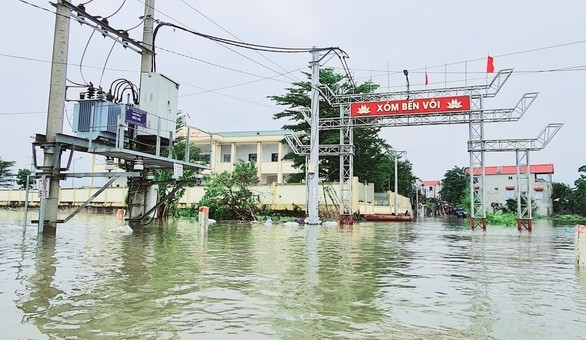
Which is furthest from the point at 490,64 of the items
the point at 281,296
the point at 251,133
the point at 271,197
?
the point at 251,133

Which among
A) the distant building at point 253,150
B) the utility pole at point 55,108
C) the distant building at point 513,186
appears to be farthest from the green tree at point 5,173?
the distant building at point 513,186

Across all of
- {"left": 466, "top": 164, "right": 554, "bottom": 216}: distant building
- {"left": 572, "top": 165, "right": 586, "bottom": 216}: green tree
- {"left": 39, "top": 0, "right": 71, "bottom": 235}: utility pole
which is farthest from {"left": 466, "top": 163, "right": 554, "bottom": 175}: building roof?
{"left": 39, "top": 0, "right": 71, "bottom": 235}: utility pole

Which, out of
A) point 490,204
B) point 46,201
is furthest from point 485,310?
point 490,204

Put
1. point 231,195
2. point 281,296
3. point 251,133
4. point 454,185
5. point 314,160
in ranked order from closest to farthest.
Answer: point 281,296, point 314,160, point 231,195, point 251,133, point 454,185

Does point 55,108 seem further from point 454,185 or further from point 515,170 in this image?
point 454,185

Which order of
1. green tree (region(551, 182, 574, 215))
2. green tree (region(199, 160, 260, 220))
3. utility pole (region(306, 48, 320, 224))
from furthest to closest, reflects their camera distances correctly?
green tree (region(551, 182, 574, 215))
green tree (region(199, 160, 260, 220))
utility pole (region(306, 48, 320, 224))

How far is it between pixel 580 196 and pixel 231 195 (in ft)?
156

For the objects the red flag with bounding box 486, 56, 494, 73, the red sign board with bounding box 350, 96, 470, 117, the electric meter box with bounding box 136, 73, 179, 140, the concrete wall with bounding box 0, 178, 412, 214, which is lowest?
the concrete wall with bounding box 0, 178, 412, 214

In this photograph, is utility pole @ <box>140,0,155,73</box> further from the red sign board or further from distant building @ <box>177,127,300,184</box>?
distant building @ <box>177,127,300,184</box>

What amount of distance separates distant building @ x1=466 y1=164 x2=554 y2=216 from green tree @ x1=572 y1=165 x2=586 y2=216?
5.47 meters

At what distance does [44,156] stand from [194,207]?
19784 millimetres

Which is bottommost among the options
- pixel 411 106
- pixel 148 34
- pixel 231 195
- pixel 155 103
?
pixel 231 195

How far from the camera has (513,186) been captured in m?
67.4

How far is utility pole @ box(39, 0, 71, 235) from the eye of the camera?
1338cm
